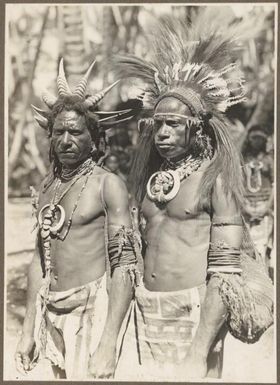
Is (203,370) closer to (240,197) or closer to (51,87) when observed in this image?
(240,197)

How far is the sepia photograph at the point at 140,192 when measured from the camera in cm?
441

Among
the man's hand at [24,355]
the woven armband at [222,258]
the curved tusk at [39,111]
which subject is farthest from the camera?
the curved tusk at [39,111]

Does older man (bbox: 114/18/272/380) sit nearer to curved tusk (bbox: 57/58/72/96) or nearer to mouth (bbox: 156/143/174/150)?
mouth (bbox: 156/143/174/150)

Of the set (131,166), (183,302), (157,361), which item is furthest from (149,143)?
(157,361)

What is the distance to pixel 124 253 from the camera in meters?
4.48

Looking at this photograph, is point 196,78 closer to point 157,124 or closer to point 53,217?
point 157,124

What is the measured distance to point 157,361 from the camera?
14.6ft

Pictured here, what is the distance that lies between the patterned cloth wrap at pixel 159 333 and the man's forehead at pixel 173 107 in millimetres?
960

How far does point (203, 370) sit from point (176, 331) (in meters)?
0.25

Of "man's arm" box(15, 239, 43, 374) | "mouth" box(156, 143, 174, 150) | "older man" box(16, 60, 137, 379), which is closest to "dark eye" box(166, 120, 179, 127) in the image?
"mouth" box(156, 143, 174, 150)

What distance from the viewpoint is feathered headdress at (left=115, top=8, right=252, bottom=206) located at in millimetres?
4457

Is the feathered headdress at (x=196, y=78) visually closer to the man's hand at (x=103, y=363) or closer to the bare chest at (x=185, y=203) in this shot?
the bare chest at (x=185, y=203)

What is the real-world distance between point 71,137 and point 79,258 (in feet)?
2.20

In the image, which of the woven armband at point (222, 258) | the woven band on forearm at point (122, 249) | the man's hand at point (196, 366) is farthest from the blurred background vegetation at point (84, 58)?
the man's hand at point (196, 366)
